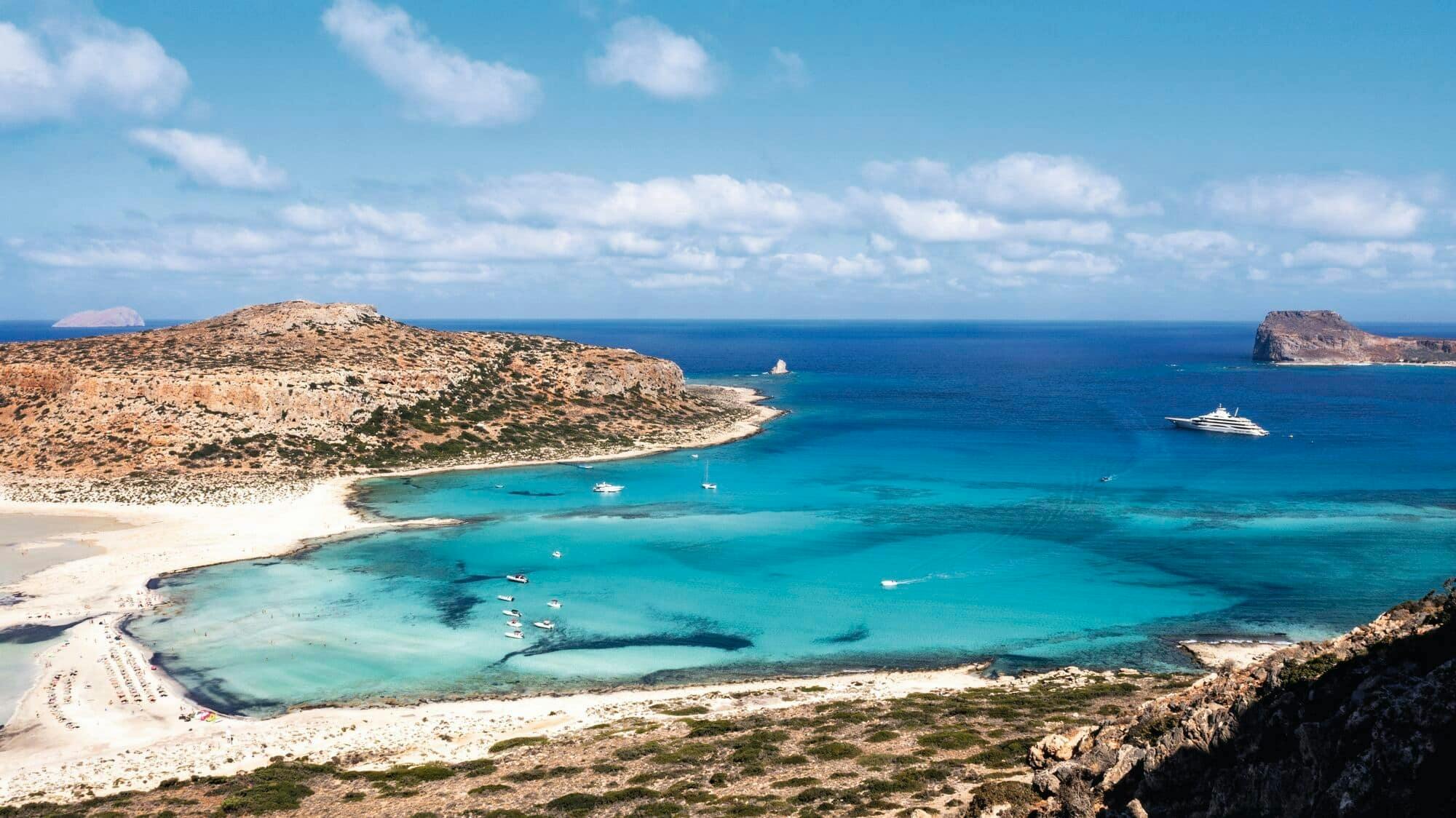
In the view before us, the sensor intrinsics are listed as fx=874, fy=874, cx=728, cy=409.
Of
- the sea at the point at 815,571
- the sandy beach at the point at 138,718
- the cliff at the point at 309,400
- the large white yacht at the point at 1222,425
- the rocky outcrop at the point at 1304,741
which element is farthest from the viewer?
the large white yacht at the point at 1222,425

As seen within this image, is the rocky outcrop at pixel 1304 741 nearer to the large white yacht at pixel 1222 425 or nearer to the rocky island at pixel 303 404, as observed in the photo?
the rocky island at pixel 303 404

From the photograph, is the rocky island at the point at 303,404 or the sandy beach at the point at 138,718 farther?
the rocky island at the point at 303,404

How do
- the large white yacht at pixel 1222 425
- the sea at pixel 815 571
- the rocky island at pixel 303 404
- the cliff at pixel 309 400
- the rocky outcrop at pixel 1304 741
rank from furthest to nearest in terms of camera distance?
the large white yacht at pixel 1222 425, the cliff at pixel 309 400, the rocky island at pixel 303 404, the sea at pixel 815 571, the rocky outcrop at pixel 1304 741

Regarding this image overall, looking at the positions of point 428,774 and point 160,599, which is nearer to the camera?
point 428,774

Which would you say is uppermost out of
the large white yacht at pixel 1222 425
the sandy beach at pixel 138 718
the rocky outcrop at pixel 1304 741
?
the rocky outcrop at pixel 1304 741

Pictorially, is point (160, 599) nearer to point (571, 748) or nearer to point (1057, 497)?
point (571, 748)

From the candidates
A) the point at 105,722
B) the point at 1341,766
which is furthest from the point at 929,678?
the point at 105,722

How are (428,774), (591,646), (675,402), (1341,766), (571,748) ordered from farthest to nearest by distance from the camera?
(675,402) → (591,646) → (571,748) → (428,774) → (1341,766)

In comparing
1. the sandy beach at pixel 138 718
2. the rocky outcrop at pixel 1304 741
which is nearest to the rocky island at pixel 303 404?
the sandy beach at pixel 138 718
